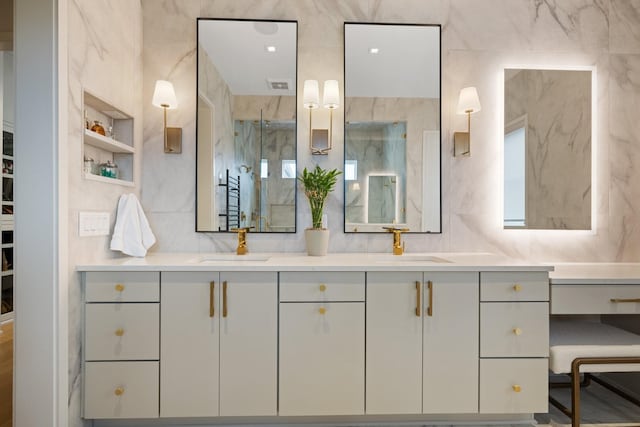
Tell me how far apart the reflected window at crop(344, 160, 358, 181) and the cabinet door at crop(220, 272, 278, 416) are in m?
0.91

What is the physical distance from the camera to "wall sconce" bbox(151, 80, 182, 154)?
2.27m

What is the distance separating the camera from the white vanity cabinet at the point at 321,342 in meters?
1.84

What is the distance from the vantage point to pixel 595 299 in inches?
75.5

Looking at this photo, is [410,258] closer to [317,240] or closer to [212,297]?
[317,240]

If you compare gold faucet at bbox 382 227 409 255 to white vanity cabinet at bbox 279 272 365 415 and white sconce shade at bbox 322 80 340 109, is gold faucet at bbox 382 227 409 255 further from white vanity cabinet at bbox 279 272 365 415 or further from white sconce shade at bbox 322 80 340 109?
white sconce shade at bbox 322 80 340 109

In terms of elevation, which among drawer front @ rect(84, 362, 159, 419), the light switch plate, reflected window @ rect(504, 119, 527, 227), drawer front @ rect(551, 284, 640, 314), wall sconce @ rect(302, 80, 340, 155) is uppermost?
wall sconce @ rect(302, 80, 340, 155)

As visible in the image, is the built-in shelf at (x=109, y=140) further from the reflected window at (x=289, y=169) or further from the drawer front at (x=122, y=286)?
the reflected window at (x=289, y=169)

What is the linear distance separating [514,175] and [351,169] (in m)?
1.10

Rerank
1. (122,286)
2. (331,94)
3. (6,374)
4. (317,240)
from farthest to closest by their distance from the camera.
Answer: (6,374)
(331,94)
(317,240)
(122,286)

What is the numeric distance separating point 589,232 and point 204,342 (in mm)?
2539

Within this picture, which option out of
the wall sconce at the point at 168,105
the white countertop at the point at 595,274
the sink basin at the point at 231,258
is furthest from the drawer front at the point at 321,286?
the wall sconce at the point at 168,105

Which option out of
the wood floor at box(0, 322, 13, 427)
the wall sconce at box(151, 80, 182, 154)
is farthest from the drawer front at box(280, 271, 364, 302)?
the wood floor at box(0, 322, 13, 427)

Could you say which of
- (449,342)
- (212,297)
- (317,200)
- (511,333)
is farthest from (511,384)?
(212,297)

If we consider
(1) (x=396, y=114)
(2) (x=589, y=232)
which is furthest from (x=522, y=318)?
(1) (x=396, y=114)
